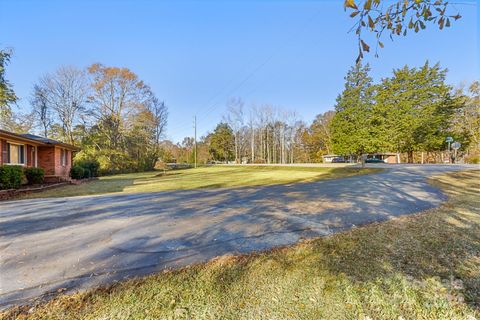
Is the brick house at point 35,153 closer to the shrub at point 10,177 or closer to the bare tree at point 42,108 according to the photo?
the shrub at point 10,177

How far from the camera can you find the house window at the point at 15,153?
11288 millimetres

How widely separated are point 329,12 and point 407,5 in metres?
6.23

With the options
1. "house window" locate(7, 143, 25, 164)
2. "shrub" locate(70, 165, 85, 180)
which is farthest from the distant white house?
"house window" locate(7, 143, 25, 164)

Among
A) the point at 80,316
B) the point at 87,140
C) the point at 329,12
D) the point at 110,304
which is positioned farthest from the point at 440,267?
the point at 87,140

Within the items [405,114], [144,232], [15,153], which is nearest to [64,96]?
[15,153]

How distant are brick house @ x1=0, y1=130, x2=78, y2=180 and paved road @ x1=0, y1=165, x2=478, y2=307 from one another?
752cm

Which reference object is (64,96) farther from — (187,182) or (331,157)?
(331,157)

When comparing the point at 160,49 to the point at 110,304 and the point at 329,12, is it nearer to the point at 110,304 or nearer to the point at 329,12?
the point at 329,12

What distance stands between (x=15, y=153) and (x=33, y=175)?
163 centimetres

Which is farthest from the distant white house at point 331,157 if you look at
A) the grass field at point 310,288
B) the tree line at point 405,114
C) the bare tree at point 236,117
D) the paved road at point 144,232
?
the grass field at point 310,288

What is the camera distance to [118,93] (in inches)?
1108

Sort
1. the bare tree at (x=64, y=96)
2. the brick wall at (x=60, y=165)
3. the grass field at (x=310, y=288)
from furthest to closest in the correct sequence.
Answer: the bare tree at (x=64, y=96), the brick wall at (x=60, y=165), the grass field at (x=310, y=288)

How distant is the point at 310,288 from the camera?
2.13m

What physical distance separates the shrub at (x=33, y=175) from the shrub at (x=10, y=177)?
1.94 meters
